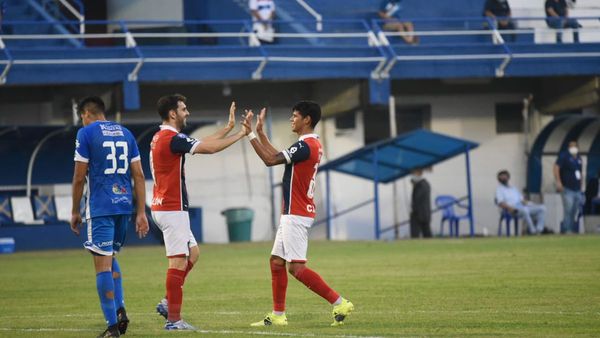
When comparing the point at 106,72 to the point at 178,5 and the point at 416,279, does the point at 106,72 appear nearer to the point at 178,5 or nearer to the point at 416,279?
the point at 178,5

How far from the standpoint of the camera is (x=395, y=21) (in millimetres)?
33719

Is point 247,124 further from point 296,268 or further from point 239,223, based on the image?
point 239,223

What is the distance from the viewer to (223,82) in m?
33.4

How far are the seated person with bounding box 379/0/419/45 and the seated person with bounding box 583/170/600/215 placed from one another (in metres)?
6.08

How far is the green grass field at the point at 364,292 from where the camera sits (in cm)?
1162

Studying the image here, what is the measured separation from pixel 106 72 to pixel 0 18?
277cm

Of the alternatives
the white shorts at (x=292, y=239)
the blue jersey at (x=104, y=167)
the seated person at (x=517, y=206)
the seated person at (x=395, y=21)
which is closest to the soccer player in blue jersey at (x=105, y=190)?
the blue jersey at (x=104, y=167)

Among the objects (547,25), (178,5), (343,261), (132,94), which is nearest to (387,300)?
(343,261)

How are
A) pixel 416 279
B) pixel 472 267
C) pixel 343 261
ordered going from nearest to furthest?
1. pixel 416 279
2. pixel 472 267
3. pixel 343 261

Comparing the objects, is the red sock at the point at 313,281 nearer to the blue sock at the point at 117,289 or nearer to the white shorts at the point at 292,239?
the white shorts at the point at 292,239

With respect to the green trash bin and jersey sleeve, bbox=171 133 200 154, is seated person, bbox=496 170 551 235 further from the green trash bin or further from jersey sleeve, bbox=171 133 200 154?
jersey sleeve, bbox=171 133 200 154

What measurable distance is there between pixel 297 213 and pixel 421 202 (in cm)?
2085

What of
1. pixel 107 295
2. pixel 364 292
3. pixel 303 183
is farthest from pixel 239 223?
pixel 107 295

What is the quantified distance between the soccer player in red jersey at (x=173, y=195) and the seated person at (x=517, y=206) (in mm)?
21866
